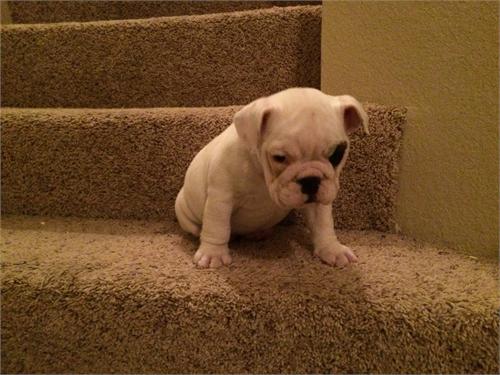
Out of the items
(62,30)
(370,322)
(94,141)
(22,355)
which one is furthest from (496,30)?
(62,30)

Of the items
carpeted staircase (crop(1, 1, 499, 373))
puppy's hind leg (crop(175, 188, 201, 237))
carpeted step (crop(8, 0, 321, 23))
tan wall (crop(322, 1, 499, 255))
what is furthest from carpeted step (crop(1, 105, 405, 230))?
carpeted step (crop(8, 0, 321, 23))

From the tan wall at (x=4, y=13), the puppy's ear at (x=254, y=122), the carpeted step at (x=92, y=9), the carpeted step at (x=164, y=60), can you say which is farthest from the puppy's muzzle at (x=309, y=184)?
the tan wall at (x=4, y=13)

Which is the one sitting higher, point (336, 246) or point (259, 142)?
point (259, 142)

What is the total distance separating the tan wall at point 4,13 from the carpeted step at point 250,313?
1.55 metres

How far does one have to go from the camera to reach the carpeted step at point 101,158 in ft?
3.90

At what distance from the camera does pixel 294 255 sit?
3.02 ft

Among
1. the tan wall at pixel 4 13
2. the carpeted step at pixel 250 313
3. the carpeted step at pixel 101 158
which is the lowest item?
the carpeted step at pixel 250 313

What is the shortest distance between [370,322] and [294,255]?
27 cm

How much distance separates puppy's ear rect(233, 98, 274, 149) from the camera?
752 millimetres

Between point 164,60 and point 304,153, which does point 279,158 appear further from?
point 164,60

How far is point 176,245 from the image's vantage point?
1.01m

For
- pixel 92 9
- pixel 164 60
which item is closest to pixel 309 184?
pixel 164 60

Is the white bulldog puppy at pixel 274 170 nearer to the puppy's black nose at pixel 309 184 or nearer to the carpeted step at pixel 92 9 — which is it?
the puppy's black nose at pixel 309 184

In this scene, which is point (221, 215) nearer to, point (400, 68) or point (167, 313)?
point (167, 313)
